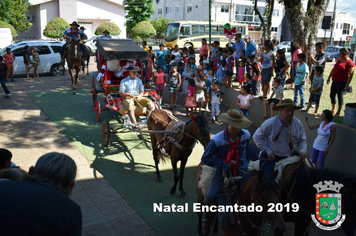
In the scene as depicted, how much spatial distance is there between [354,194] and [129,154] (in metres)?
5.90

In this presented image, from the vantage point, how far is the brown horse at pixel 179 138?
223 inches

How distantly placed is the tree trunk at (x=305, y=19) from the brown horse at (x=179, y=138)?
8.50 metres

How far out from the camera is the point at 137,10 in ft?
146

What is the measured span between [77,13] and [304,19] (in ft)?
110

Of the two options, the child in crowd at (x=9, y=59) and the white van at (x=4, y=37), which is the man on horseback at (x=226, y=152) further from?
the white van at (x=4, y=37)

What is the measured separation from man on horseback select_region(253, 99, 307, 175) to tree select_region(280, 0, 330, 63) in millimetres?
9537

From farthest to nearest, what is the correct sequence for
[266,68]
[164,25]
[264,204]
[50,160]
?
[164,25], [266,68], [264,204], [50,160]

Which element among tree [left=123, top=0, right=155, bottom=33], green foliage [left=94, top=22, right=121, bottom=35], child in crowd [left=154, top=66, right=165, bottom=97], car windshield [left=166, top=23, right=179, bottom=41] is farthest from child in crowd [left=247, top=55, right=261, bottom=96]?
tree [left=123, top=0, right=155, bottom=33]

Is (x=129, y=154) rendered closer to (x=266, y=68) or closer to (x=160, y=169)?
(x=160, y=169)

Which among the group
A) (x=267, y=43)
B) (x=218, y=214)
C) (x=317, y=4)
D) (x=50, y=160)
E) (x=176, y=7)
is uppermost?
(x=176, y=7)

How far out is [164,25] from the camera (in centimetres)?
5059

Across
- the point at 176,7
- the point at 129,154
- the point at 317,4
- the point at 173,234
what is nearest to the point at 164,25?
the point at 176,7

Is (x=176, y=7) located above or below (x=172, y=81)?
above

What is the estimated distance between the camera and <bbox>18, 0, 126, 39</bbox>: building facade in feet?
130
